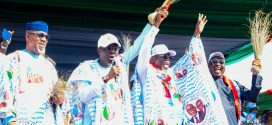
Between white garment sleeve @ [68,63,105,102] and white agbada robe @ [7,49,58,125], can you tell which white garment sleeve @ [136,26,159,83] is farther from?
white agbada robe @ [7,49,58,125]

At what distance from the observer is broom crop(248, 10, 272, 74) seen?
621 cm

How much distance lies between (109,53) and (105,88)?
0.32 meters

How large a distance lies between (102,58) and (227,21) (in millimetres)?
1933

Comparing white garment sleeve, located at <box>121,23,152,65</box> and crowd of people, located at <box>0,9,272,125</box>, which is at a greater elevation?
white garment sleeve, located at <box>121,23,152,65</box>

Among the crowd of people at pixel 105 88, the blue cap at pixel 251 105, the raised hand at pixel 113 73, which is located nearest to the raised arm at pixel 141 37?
the crowd of people at pixel 105 88

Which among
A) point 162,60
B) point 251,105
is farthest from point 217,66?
point 251,105

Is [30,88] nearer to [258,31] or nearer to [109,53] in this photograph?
[109,53]

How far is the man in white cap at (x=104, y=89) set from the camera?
5.12 m

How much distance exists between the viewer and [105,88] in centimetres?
518

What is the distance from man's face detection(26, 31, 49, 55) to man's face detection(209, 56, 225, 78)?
1.94 m

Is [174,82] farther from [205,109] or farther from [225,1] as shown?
[225,1]

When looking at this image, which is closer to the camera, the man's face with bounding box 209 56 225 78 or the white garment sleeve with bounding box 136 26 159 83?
the white garment sleeve with bounding box 136 26 159 83

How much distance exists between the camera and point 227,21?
22.0ft

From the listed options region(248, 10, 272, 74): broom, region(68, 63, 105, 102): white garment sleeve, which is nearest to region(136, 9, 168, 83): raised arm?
region(68, 63, 105, 102): white garment sleeve
